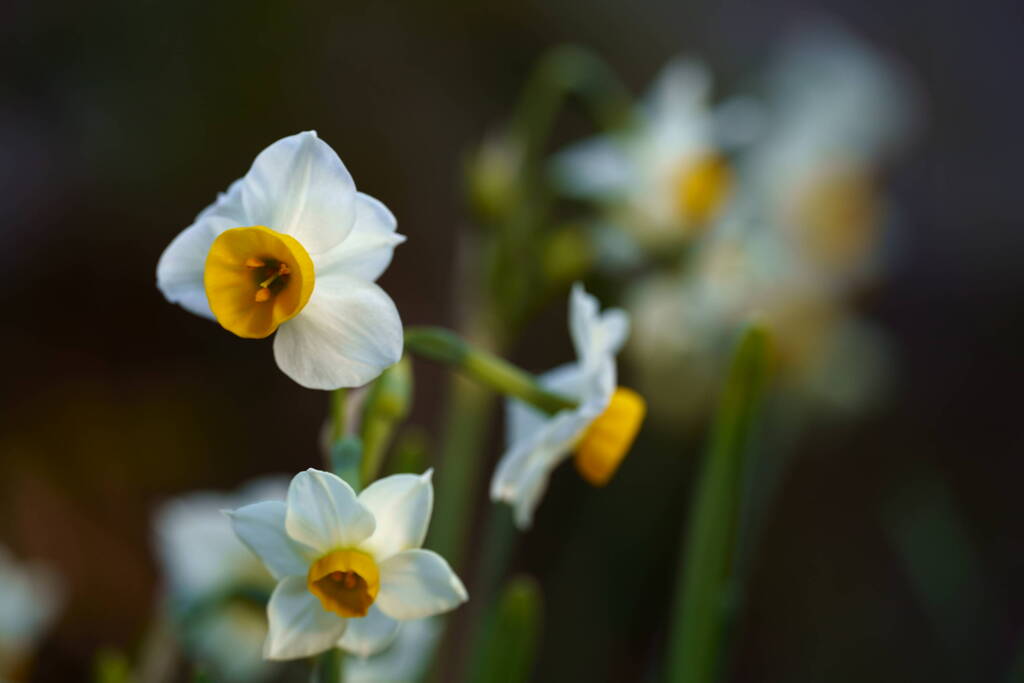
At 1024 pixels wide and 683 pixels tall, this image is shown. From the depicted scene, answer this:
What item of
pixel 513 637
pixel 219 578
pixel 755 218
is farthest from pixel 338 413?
pixel 755 218

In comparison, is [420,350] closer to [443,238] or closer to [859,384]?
[859,384]

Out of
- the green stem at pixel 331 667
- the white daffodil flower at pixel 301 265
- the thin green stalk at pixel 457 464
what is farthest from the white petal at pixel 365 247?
the thin green stalk at pixel 457 464

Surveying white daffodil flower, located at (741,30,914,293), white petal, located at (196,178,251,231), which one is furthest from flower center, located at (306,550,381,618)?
white daffodil flower, located at (741,30,914,293)

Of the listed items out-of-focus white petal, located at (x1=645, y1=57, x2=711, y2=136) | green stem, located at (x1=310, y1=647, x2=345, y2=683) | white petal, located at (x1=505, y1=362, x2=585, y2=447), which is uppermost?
out-of-focus white petal, located at (x1=645, y1=57, x2=711, y2=136)

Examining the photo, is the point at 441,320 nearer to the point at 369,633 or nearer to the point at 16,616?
the point at 16,616

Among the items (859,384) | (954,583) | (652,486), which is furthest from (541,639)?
(859,384)

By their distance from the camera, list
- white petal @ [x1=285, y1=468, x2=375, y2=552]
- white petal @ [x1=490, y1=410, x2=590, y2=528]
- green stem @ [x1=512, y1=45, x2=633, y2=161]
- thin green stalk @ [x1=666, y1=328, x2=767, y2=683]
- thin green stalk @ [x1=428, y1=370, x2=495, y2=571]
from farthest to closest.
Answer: green stem @ [x1=512, y1=45, x2=633, y2=161] → thin green stalk @ [x1=428, y1=370, x2=495, y2=571] → thin green stalk @ [x1=666, y1=328, x2=767, y2=683] → white petal @ [x1=490, y1=410, x2=590, y2=528] → white petal @ [x1=285, y1=468, x2=375, y2=552]

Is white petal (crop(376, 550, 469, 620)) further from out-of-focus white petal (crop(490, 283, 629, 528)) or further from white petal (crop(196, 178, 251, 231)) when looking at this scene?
white petal (crop(196, 178, 251, 231))
